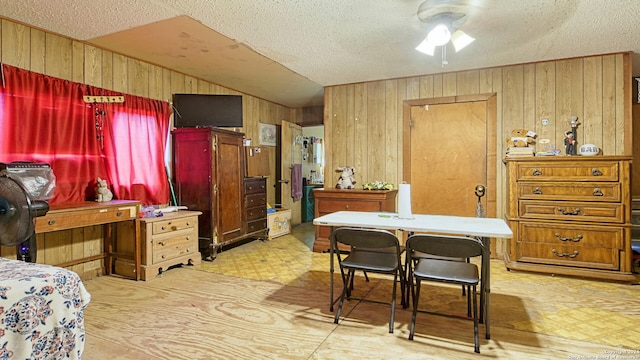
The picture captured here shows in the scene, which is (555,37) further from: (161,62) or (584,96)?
(161,62)

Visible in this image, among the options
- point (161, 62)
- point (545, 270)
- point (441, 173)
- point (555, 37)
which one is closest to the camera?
point (555, 37)

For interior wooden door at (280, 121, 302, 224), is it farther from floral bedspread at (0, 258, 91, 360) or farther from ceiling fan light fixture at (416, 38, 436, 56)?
floral bedspread at (0, 258, 91, 360)

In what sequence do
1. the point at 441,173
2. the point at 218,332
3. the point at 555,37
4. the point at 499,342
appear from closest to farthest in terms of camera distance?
the point at 499,342, the point at 218,332, the point at 555,37, the point at 441,173

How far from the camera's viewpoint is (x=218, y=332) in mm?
2205

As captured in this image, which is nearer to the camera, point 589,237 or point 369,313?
point 369,313

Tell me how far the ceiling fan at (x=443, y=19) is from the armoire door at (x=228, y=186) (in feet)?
8.55

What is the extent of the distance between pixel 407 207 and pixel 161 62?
3284 mm

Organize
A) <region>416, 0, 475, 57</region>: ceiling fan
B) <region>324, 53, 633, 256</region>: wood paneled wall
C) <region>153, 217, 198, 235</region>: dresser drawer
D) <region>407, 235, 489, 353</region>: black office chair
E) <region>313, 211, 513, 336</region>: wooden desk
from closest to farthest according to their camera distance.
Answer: <region>407, 235, 489, 353</region>: black office chair → <region>313, 211, 513, 336</region>: wooden desk → <region>416, 0, 475, 57</region>: ceiling fan → <region>153, 217, 198, 235</region>: dresser drawer → <region>324, 53, 633, 256</region>: wood paneled wall

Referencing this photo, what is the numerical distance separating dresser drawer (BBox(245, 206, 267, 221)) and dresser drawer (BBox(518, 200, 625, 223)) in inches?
133

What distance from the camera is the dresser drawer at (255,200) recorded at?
472 cm

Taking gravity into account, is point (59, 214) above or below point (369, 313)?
above

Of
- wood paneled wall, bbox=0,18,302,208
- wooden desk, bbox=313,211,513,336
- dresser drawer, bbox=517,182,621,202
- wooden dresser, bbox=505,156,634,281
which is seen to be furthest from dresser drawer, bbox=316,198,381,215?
wood paneled wall, bbox=0,18,302,208

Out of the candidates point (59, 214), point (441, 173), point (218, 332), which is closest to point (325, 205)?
point (441, 173)

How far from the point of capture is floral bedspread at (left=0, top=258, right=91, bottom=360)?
4.17 feet
